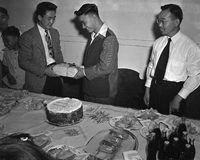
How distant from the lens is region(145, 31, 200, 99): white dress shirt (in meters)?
2.71

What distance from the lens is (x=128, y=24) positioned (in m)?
4.16

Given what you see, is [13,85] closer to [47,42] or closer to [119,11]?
[47,42]

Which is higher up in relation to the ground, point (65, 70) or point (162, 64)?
point (162, 64)

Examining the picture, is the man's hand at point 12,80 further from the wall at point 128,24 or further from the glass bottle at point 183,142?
the glass bottle at point 183,142

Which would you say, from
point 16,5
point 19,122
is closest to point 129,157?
point 19,122

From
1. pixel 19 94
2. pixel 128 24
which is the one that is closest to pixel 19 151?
pixel 19 94

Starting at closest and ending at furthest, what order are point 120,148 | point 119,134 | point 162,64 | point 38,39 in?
point 120,148 < point 119,134 < point 162,64 < point 38,39

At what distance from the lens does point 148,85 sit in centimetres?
313

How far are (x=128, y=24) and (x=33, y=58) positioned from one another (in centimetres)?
192

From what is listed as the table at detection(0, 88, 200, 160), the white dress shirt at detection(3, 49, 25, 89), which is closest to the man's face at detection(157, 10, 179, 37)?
the table at detection(0, 88, 200, 160)

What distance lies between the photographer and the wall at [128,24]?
12.2 feet

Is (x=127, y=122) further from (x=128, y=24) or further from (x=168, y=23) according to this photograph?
(x=128, y=24)

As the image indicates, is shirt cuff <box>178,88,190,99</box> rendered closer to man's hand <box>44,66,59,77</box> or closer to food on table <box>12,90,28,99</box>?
man's hand <box>44,66,59,77</box>

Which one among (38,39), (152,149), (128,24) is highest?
(128,24)
